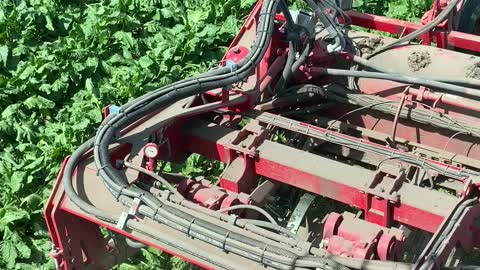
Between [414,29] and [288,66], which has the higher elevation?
[288,66]

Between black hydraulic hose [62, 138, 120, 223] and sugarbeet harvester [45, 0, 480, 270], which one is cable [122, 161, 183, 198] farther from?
black hydraulic hose [62, 138, 120, 223]

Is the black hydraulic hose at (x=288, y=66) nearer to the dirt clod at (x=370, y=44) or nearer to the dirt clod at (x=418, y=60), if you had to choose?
the dirt clod at (x=370, y=44)

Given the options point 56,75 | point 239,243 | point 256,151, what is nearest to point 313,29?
point 256,151

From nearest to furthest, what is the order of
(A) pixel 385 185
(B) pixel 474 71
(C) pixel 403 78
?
(A) pixel 385 185 < (C) pixel 403 78 < (B) pixel 474 71

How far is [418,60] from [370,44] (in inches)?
15.6

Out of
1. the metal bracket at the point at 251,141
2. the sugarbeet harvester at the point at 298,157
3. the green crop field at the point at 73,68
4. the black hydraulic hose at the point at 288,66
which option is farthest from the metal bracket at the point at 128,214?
the black hydraulic hose at the point at 288,66

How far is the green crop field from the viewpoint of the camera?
5.36 m

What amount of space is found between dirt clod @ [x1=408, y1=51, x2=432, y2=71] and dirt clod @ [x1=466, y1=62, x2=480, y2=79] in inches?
10.9

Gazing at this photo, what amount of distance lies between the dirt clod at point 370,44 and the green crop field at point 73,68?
4.44 ft

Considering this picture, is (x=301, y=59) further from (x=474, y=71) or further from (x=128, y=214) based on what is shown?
(x=128, y=214)

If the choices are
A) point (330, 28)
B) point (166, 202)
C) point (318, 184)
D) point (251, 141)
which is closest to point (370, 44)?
point (330, 28)

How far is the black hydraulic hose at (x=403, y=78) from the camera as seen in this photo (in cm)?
470

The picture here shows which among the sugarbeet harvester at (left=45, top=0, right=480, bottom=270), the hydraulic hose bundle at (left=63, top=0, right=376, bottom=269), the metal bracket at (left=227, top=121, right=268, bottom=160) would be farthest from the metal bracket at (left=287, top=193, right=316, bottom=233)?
the hydraulic hose bundle at (left=63, top=0, right=376, bottom=269)

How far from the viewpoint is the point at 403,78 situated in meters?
4.85
